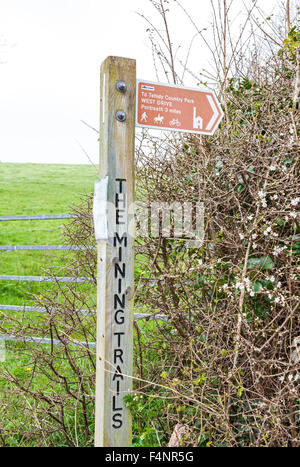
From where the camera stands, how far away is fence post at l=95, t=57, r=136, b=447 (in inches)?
113

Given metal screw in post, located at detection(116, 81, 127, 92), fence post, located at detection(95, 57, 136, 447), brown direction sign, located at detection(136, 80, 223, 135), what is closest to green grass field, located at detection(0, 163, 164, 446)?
fence post, located at detection(95, 57, 136, 447)

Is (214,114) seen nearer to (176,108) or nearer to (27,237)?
(176,108)

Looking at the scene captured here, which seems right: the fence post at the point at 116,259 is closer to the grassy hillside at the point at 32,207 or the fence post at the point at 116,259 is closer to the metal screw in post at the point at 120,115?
the metal screw in post at the point at 120,115

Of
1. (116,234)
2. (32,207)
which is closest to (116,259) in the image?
(116,234)

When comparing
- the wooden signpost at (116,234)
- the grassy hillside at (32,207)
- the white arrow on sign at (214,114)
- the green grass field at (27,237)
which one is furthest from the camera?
the grassy hillside at (32,207)

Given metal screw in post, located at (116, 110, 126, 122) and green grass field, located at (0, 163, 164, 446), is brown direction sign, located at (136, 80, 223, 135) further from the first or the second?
green grass field, located at (0, 163, 164, 446)

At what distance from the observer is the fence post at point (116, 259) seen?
288 cm

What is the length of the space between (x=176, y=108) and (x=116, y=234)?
873 mm

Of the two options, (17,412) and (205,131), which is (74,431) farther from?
(205,131)

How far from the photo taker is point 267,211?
3.07 m

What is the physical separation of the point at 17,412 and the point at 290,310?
2.52 meters

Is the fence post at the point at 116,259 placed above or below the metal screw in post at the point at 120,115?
below

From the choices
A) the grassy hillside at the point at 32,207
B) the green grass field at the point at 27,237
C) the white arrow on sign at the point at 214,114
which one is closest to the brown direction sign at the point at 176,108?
the white arrow on sign at the point at 214,114
